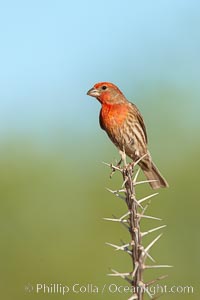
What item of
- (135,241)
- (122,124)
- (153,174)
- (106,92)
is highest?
(106,92)

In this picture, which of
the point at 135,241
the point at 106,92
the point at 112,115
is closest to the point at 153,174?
the point at 112,115

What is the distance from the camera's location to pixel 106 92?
27.8 feet

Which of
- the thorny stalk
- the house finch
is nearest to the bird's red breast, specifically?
the house finch

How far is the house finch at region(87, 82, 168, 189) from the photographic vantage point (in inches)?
327

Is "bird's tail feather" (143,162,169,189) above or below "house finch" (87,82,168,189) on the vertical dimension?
below

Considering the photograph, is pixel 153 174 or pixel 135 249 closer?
pixel 135 249

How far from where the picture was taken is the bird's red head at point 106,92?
8.45m

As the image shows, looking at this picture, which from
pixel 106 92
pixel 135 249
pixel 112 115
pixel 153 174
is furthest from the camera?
pixel 153 174

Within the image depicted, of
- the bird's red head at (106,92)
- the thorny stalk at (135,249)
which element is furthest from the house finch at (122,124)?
the thorny stalk at (135,249)

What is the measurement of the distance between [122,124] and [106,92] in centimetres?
39

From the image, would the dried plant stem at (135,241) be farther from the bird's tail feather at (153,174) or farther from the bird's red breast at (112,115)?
the bird's tail feather at (153,174)

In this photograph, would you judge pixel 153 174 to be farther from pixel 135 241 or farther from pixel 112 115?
pixel 135 241

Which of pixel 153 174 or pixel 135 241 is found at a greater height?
pixel 135 241

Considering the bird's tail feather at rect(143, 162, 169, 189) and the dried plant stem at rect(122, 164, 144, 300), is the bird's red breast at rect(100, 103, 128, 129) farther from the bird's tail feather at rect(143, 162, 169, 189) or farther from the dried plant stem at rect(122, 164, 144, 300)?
the dried plant stem at rect(122, 164, 144, 300)
